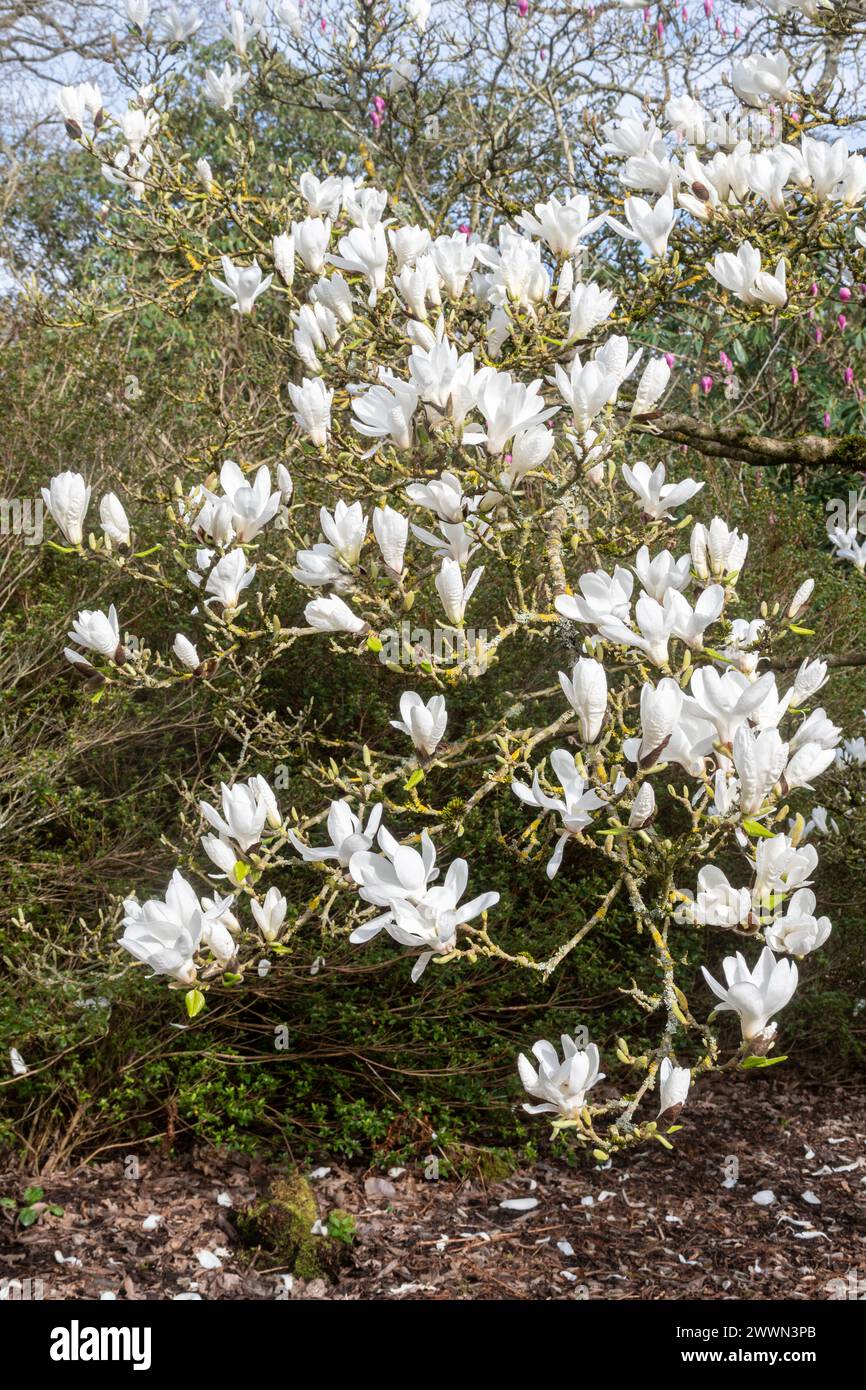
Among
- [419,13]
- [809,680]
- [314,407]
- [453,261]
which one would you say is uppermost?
[419,13]

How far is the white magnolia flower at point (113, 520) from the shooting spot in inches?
78.6

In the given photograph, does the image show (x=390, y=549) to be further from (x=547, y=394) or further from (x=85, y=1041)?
(x=85, y=1041)

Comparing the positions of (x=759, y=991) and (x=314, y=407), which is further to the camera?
(x=314, y=407)

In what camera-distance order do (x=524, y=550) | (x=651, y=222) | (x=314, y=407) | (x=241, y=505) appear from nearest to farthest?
(x=241, y=505)
(x=314, y=407)
(x=651, y=222)
(x=524, y=550)

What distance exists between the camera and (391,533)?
1.84m

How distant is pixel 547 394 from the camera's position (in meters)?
2.50

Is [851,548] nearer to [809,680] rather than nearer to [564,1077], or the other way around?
[809,680]

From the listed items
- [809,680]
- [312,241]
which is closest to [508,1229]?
[809,680]

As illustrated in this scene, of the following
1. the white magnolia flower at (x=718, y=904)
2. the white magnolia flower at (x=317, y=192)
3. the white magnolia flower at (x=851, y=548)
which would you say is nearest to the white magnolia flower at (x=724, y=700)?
the white magnolia flower at (x=718, y=904)

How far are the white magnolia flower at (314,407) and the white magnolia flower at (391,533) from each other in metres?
0.33

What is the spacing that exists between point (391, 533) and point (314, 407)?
0.37 meters

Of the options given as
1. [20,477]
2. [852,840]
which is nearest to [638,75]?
[20,477]

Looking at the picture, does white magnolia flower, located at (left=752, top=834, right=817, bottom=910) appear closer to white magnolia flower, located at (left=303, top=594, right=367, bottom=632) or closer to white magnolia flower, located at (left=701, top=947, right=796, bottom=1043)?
white magnolia flower, located at (left=701, top=947, right=796, bottom=1043)

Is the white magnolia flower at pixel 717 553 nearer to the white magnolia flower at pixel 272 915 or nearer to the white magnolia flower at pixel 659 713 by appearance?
the white magnolia flower at pixel 659 713
